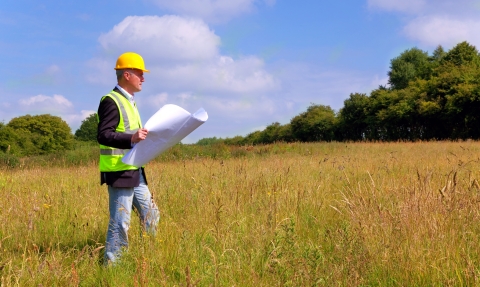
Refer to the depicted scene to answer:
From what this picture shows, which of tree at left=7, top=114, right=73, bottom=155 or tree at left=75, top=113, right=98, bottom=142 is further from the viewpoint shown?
tree at left=75, top=113, right=98, bottom=142

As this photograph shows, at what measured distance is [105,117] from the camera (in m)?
3.26

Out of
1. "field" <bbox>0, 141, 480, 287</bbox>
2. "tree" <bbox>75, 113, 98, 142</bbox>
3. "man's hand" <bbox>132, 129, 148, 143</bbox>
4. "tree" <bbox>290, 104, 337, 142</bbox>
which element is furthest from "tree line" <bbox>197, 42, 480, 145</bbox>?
"tree" <bbox>75, 113, 98, 142</bbox>

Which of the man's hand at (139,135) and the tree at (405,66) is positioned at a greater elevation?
the tree at (405,66)

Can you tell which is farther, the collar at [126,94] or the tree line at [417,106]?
the tree line at [417,106]

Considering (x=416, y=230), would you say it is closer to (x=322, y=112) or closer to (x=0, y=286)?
(x=0, y=286)

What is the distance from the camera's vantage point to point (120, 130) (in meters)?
3.35

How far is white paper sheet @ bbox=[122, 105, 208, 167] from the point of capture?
3014mm

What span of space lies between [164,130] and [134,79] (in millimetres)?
669

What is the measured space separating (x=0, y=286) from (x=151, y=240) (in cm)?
116

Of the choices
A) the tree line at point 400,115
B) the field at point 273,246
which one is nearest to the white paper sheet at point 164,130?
the field at point 273,246

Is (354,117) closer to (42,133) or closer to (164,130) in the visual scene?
(164,130)

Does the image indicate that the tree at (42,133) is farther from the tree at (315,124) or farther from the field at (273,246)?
the field at (273,246)

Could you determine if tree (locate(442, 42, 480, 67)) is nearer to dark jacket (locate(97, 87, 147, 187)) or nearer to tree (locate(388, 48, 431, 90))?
tree (locate(388, 48, 431, 90))

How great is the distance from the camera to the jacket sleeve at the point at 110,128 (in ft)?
10.3
